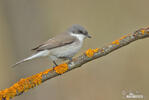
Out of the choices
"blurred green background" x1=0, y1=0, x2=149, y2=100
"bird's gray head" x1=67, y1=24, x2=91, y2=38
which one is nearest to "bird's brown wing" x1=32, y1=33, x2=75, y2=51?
"bird's gray head" x1=67, y1=24, x2=91, y2=38

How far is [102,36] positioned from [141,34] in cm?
397

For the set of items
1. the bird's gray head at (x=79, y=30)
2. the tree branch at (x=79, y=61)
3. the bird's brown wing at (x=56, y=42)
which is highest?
the bird's gray head at (x=79, y=30)

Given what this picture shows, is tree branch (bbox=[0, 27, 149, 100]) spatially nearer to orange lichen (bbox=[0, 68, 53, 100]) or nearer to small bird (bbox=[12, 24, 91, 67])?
orange lichen (bbox=[0, 68, 53, 100])

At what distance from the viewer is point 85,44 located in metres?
7.25

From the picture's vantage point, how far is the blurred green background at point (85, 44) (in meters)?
5.60

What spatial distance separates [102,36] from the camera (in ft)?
24.8

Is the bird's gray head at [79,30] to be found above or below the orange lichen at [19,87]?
above

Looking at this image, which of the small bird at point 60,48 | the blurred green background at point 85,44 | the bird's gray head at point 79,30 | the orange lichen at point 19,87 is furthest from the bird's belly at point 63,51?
the blurred green background at point 85,44

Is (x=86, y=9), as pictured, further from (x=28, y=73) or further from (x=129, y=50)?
(x=28, y=73)

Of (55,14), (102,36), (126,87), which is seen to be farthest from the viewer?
(55,14)

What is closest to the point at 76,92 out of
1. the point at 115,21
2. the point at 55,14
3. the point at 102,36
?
the point at 102,36

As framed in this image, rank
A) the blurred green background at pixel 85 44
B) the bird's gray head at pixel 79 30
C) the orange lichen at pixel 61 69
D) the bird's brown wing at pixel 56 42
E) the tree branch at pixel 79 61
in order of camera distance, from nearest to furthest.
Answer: the tree branch at pixel 79 61 → the orange lichen at pixel 61 69 → the bird's brown wing at pixel 56 42 → the bird's gray head at pixel 79 30 → the blurred green background at pixel 85 44

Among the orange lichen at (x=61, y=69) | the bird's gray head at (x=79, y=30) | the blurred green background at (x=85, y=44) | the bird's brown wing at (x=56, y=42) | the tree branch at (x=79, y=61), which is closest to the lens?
the tree branch at (x=79, y=61)

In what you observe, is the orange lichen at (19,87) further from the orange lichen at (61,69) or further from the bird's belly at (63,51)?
the bird's belly at (63,51)
